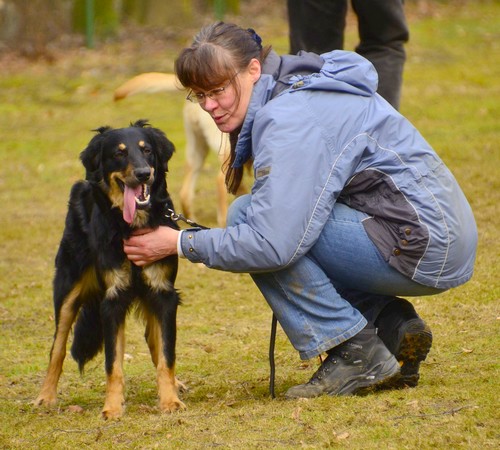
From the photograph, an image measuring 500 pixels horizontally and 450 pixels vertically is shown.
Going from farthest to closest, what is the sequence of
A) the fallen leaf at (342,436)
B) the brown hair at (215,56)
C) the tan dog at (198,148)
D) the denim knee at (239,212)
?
the tan dog at (198,148) < the denim knee at (239,212) < the brown hair at (215,56) < the fallen leaf at (342,436)

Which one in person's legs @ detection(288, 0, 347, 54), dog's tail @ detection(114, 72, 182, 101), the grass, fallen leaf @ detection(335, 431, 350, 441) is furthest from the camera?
person's legs @ detection(288, 0, 347, 54)

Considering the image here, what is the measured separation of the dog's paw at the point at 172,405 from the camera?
3.94 meters

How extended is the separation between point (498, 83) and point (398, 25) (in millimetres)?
6525

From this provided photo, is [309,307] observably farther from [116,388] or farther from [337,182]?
[116,388]

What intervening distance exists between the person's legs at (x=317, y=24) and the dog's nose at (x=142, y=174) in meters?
3.14

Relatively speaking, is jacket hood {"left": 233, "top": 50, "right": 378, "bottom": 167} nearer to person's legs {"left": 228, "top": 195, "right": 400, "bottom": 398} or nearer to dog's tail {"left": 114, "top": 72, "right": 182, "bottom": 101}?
person's legs {"left": 228, "top": 195, "right": 400, "bottom": 398}

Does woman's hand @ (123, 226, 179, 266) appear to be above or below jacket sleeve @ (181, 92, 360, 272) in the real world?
below

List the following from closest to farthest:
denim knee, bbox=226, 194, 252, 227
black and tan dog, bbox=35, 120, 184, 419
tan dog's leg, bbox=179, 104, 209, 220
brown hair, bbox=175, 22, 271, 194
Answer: brown hair, bbox=175, 22, 271, 194
denim knee, bbox=226, 194, 252, 227
black and tan dog, bbox=35, 120, 184, 419
tan dog's leg, bbox=179, 104, 209, 220

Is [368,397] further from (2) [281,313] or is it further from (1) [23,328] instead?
(1) [23,328]

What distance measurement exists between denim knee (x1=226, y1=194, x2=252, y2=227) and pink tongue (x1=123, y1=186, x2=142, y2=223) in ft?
1.32

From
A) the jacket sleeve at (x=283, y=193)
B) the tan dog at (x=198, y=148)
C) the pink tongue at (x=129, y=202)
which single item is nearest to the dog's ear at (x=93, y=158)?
the pink tongue at (x=129, y=202)

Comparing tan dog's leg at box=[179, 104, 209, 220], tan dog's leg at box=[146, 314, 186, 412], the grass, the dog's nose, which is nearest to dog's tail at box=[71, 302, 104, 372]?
the grass

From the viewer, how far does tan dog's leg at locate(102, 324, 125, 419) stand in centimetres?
390

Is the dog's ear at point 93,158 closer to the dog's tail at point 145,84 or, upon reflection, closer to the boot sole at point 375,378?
the boot sole at point 375,378
